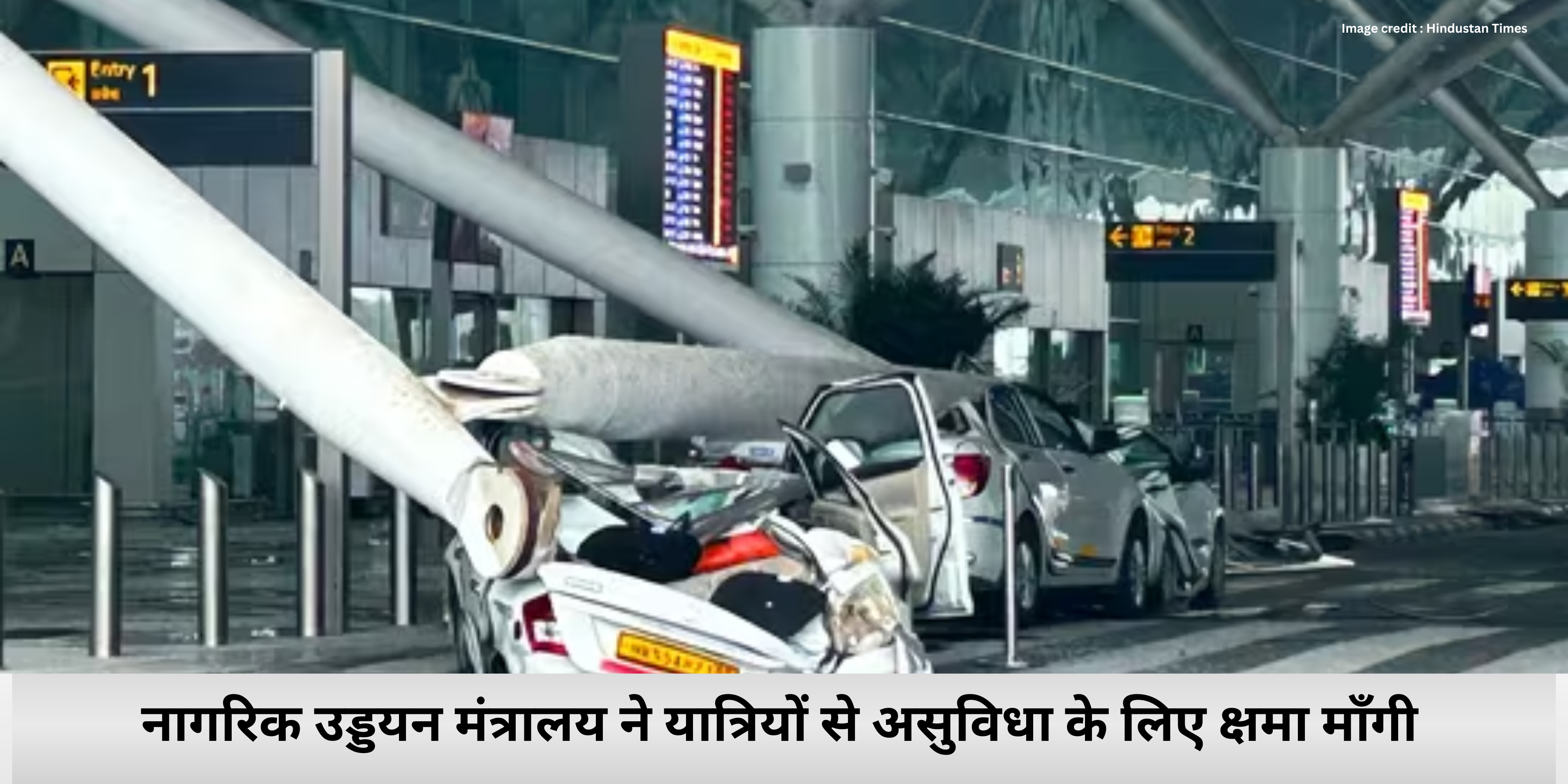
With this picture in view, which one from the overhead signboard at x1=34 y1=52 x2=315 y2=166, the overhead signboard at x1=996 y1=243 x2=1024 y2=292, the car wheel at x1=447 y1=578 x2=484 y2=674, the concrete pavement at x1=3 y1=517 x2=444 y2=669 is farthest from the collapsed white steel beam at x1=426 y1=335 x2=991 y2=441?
the overhead signboard at x1=996 y1=243 x2=1024 y2=292

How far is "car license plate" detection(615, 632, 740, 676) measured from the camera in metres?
15.5

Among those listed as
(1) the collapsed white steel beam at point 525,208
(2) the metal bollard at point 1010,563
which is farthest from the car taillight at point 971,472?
(1) the collapsed white steel beam at point 525,208

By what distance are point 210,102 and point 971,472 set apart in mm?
5555

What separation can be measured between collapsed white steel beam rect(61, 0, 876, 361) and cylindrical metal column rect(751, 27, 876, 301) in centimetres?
373

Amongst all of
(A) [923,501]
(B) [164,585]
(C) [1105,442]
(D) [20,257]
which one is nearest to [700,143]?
(B) [164,585]

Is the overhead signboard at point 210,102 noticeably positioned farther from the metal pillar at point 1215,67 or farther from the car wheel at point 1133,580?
the metal pillar at point 1215,67

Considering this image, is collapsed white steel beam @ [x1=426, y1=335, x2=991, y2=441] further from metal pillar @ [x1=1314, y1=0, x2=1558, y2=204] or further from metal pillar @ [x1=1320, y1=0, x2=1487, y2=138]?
metal pillar @ [x1=1314, y1=0, x2=1558, y2=204]

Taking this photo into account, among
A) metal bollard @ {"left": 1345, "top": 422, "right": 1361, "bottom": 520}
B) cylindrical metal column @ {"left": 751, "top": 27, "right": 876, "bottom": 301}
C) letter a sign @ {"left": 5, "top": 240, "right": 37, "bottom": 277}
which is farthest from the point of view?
metal bollard @ {"left": 1345, "top": 422, "right": 1361, "bottom": 520}

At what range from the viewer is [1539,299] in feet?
225

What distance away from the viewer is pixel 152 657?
20.3 m

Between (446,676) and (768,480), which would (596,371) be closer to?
(768,480)

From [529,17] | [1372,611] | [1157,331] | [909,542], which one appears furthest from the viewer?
[1157,331]

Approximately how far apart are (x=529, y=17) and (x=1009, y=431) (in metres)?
23.3

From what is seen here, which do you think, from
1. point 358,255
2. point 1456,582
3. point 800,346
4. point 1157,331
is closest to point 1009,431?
point 800,346
